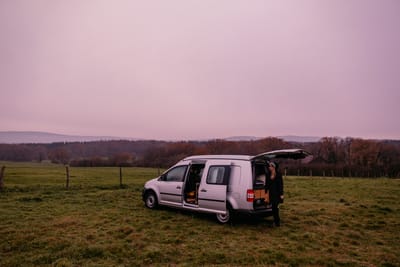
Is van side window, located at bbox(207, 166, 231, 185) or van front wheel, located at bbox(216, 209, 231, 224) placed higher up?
van side window, located at bbox(207, 166, 231, 185)

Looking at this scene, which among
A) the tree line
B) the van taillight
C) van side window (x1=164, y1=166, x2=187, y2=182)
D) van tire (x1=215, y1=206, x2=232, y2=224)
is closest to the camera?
the van taillight

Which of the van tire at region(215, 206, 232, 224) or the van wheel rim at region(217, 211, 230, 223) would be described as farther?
the van wheel rim at region(217, 211, 230, 223)

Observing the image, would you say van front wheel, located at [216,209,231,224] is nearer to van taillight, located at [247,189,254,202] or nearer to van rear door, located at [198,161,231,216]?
van rear door, located at [198,161,231,216]

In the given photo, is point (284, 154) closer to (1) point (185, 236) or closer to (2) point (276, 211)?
(2) point (276, 211)

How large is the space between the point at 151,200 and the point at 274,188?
4.74m

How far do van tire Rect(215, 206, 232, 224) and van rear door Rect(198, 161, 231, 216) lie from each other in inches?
5.0

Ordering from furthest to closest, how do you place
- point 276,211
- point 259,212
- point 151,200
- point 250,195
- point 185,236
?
point 151,200
point 276,211
point 259,212
point 250,195
point 185,236

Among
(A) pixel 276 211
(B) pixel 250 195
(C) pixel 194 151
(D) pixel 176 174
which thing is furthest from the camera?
(C) pixel 194 151

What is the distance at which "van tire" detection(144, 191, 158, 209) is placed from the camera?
36.7 feet

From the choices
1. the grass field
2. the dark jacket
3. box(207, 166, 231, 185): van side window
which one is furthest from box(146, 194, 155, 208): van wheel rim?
the dark jacket

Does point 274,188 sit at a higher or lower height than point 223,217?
higher

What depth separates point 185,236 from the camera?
7.74 meters

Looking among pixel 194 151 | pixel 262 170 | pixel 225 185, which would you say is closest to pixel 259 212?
pixel 225 185

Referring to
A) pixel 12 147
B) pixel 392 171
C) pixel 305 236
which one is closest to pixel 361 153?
pixel 392 171
